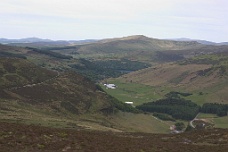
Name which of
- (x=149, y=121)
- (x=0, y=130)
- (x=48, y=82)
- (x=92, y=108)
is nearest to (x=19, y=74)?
(x=48, y=82)

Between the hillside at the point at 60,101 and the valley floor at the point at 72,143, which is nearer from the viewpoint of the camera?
the valley floor at the point at 72,143

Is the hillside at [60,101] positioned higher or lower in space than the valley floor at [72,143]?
lower

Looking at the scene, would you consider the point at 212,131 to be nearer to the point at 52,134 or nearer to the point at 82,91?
the point at 52,134

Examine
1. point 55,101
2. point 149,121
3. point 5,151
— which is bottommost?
point 149,121

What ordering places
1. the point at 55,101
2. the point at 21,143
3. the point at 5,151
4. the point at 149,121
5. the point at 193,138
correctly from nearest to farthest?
the point at 5,151
the point at 21,143
the point at 193,138
the point at 55,101
the point at 149,121

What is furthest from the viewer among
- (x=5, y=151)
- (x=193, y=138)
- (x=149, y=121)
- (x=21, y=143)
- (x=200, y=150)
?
(x=149, y=121)

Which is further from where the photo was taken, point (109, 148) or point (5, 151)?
point (109, 148)

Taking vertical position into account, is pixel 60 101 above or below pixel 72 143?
below

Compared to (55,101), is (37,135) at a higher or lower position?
higher

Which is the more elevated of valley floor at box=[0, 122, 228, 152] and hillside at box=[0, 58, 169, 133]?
valley floor at box=[0, 122, 228, 152]

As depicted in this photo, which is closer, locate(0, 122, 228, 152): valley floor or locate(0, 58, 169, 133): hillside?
locate(0, 122, 228, 152): valley floor

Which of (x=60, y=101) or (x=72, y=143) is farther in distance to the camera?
(x=60, y=101)
